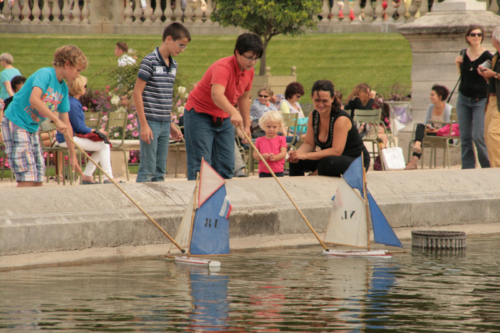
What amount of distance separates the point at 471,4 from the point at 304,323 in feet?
34.4

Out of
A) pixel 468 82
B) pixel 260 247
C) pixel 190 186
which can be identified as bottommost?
pixel 260 247

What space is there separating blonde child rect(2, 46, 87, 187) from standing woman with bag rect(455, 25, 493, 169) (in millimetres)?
4976

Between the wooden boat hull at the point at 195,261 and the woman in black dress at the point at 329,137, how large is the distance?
195cm

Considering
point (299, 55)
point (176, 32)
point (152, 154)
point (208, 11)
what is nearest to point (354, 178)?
point (152, 154)

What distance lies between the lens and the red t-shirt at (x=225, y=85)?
6883 mm

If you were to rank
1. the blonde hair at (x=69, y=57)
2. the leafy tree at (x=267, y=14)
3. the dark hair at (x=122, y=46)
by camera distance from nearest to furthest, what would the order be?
the blonde hair at (x=69, y=57)
the dark hair at (x=122, y=46)
the leafy tree at (x=267, y=14)

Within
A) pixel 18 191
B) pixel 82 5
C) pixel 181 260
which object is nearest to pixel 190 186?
pixel 181 260

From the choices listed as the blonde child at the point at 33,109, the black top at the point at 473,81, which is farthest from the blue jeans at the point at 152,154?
the black top at the point at 473,81

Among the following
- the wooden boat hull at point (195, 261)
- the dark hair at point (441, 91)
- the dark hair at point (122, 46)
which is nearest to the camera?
the wooden boat hull at point (195, 261)

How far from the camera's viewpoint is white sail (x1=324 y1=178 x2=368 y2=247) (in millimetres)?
6543

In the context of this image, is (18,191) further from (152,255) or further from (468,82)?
(468,82)

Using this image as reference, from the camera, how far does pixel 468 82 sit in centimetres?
977

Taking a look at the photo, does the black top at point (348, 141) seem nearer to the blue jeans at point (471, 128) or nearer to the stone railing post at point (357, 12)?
the blue jeans at point (471, 128)

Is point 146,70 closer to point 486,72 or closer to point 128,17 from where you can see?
point 486,72
